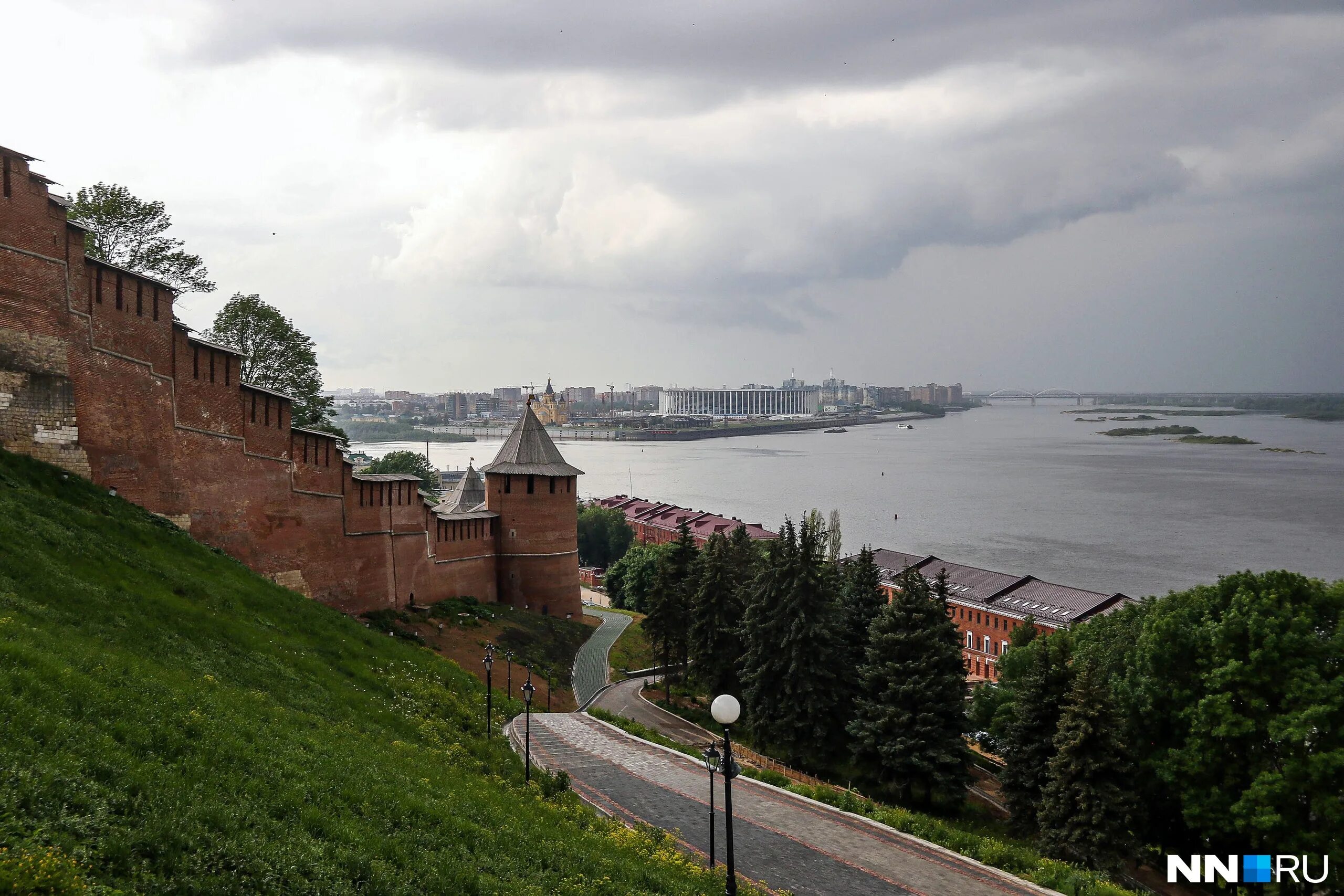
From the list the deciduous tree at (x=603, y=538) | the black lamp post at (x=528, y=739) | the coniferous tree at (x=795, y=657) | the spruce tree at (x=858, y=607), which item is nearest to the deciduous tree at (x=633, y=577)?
the deciduous tree at (x=603, y=538)

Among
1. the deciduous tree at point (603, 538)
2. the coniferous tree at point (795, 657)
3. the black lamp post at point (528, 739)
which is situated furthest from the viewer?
the deciduous tree at point (603, 538)

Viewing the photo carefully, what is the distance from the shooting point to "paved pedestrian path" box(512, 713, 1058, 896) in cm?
1073

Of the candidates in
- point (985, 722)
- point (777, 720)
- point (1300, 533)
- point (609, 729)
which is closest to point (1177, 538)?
point (1300, 533)

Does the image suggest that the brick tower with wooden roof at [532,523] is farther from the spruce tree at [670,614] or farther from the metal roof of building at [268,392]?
the metal roof of building at [268,392]

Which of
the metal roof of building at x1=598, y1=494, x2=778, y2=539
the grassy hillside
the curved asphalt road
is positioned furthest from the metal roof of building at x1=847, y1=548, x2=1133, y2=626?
the grassy hillside

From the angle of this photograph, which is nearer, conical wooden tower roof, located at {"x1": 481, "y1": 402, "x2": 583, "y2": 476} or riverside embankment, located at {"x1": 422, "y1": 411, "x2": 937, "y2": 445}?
conical wooden tower roof, located at {"x1": 481, "y1": 402, "x2": 583, "y2": 476}

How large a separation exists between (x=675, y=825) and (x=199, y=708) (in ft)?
20.9

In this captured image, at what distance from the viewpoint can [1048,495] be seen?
258 feet

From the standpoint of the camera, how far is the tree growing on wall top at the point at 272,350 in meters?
25.2

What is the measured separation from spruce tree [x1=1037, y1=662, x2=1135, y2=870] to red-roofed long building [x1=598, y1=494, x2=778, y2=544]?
118 feet

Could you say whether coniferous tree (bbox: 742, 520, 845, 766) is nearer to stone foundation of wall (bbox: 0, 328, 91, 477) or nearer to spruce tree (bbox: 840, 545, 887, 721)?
spruce tree (bbox: 840, 545, 887, 721)

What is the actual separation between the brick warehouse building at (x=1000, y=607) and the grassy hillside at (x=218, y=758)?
26454 mm

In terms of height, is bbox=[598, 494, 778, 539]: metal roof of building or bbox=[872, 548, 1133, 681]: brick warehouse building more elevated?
bbox=[598, 494, 778, 539]: metal roof of building

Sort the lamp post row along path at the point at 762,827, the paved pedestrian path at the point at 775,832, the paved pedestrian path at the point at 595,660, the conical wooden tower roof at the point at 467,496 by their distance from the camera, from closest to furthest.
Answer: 1. the lamp post row along path at the point at 762,827
2. the paved pedestrian path at the point at 775,832
3. the paved pedestrian path at the point at 595,660
4. the conical wooden tower roof at the point at 467,496
